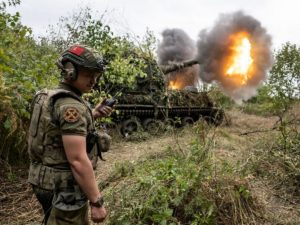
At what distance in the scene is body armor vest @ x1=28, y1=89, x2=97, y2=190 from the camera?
2.48 meters

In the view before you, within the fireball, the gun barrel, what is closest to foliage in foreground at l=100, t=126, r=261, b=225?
the gun barrel

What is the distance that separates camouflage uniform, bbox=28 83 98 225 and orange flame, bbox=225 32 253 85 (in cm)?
1002

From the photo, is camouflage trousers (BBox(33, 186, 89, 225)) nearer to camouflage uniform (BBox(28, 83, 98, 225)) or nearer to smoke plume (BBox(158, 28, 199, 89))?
camouflage uniform (BBox(28, 83, 98, 225))

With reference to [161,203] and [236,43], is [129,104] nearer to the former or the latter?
[236,43]

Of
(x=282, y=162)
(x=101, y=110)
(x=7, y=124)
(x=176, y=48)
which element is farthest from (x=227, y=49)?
(x=101, y=110)

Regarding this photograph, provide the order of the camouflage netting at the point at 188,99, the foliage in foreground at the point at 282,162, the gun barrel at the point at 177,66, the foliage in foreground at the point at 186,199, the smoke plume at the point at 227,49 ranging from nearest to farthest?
1. the foliage in foreground at the point at 186,199
2. the foliage in foreground at the point at 282,162
3. the smoke plume at the point at 227,49
4. the camouflage netting at the point at 188,99
5. the gun barrel at the point at 177,66

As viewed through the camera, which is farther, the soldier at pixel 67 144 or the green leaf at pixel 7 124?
the green leaf at pixel 7 124

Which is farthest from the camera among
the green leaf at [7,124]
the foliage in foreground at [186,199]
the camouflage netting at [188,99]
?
the camouflage netting at [188,99]

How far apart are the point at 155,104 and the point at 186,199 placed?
8769 mm

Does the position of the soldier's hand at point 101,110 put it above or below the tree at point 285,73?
below

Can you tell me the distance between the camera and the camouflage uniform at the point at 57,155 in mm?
2453

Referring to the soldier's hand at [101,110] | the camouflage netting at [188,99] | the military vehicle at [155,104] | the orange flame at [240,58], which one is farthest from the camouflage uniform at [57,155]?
the camouflage netting at [188,99]

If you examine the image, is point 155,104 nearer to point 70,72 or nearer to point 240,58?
point 240,58

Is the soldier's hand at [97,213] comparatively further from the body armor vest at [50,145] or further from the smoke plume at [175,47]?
the smoke plume at [175,47]
